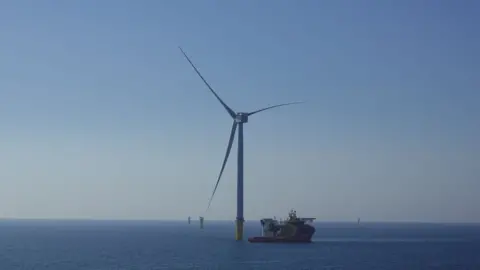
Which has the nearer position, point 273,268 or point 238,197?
point 273,268

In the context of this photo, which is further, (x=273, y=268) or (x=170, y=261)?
(x=170, y=261)

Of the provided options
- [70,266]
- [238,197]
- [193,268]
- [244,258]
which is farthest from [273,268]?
[238,197]

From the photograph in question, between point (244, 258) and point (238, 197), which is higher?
point (238, 197)

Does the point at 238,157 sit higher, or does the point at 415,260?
the point at 238,157

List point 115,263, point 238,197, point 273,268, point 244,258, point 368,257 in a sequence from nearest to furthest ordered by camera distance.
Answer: point 273,268, point 115,263, point 244,258, point 368,257, point 238,197

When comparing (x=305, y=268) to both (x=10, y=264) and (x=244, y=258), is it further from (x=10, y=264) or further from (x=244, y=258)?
(x=10, y=264)

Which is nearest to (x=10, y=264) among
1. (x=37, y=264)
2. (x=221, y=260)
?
(x=37, y=264)

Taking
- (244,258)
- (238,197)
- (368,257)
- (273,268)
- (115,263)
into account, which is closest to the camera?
(273,268)

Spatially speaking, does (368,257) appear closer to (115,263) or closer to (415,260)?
(415,260)

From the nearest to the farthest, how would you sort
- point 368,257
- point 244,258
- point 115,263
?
1. point 115,263
2. point 244,258
3. point 368,257
